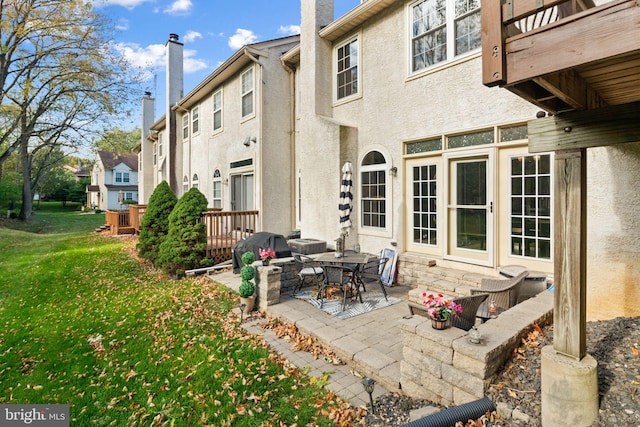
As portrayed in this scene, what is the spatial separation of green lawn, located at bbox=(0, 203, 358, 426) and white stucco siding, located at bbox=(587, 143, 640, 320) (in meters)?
3.96

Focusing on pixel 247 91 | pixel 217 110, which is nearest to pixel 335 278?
pixel 247 91

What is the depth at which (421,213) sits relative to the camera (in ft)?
23.9

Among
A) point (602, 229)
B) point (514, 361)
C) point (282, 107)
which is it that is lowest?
point (514, 361)

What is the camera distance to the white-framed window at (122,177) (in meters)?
45.7

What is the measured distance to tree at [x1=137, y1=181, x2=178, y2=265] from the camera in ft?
35.1

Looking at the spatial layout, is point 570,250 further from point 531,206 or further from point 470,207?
point 470,207

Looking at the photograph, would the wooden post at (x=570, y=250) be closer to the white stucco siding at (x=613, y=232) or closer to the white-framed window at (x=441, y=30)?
the white stucco siding at (x=613, y=232)

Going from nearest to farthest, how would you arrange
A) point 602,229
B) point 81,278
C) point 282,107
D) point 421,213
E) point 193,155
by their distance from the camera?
point 602,229, point 421,213, point 81,278, point 282,107, point 193,155

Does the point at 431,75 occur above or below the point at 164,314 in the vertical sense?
above

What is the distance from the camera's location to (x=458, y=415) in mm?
2826

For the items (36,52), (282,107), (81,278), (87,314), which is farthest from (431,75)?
(36,52)

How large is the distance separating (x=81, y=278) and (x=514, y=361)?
1046cm

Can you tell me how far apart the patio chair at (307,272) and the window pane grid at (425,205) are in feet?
7.60

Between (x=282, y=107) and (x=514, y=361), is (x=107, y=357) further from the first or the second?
(x=282, y=107)
